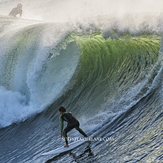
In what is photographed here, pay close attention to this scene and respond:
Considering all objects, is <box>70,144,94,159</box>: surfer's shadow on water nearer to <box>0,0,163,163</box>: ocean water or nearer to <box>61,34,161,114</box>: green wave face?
<box>0,0,163,163</box>: ocean water

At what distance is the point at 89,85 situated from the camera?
45.0ft

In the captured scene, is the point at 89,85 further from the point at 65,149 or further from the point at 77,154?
the point at 77,154

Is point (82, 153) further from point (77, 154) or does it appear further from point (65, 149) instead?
point (65, 149)

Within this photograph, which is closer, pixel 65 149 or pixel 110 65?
pixel 65 149

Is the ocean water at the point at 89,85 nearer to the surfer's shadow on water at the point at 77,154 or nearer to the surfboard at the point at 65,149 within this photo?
the surfer's shadow on water at the point at 77,154

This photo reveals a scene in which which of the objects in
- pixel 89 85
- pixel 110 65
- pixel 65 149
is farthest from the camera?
pixel 110 65

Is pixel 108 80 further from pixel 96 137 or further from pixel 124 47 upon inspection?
pixel 96 137

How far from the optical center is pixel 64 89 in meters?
14.0

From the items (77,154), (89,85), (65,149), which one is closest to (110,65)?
(89,85)

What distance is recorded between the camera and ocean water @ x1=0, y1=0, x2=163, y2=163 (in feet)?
32.2

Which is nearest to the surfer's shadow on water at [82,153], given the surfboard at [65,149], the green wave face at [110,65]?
the surfboard at [65,149]

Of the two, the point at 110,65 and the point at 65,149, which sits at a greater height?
the point at 65,149

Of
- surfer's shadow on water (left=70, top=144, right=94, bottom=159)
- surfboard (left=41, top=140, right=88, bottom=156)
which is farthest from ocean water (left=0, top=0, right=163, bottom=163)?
surfboard (left=41, top=140, right=88, bottom=156)

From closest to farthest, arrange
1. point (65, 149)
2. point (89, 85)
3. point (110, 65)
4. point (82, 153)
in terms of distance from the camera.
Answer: point (82, 153), point (65, 149), point (89, 85), point (110, 65)
